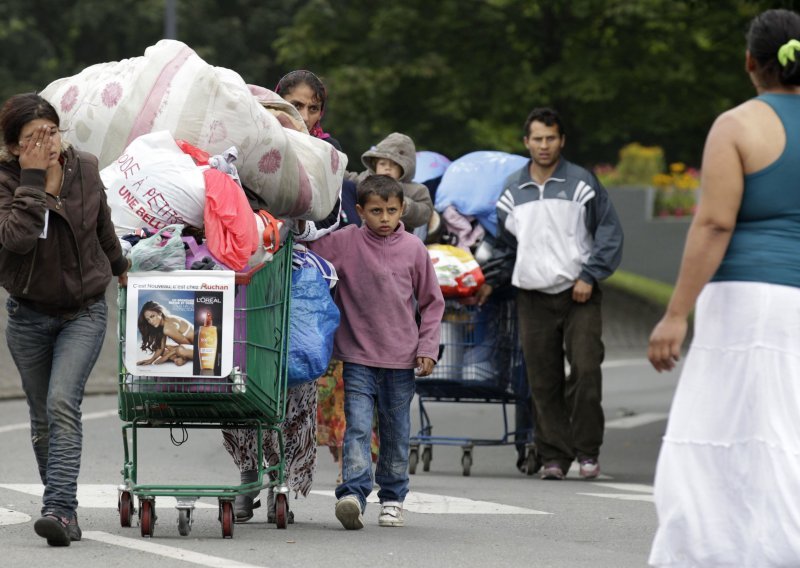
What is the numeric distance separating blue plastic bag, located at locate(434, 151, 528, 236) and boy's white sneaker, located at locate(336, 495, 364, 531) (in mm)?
3350

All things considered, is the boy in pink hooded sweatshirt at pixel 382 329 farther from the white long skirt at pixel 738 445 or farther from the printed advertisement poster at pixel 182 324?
the white long skirt at pixel 738 445

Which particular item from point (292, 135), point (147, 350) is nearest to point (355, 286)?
point (292, 135)

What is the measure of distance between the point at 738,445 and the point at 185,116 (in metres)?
3.03

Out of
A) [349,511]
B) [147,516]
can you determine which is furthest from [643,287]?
[147,516]

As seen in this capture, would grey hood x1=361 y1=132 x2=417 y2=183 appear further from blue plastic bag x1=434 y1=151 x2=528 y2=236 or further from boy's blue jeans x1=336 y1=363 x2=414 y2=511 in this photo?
boy's blue jeans x1=336 y1=363 x2=414 y2=511

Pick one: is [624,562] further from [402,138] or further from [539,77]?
[539,77]

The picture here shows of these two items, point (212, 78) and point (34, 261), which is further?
point (212, 78)

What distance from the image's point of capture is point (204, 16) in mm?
39719

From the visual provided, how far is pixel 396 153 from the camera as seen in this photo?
32.3ft

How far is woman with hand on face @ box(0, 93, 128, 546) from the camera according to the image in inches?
269

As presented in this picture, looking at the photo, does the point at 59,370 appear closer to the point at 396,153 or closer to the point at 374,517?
the point at 374,517

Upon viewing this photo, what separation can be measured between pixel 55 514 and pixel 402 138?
3.70m

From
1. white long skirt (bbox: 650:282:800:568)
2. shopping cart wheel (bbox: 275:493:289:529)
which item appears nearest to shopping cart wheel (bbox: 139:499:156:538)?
shopping cart wheel (bbox: 275:493:289:529)

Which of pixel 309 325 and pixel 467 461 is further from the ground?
pixel 309 325
